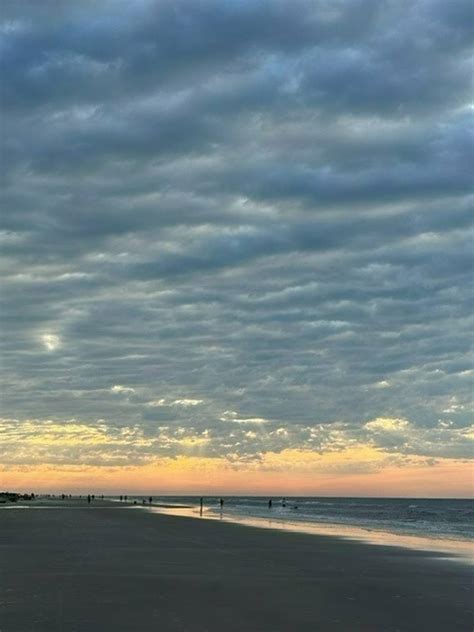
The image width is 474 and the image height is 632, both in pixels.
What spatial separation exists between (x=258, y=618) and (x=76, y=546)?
22.9 meters

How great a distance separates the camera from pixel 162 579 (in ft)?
80.4

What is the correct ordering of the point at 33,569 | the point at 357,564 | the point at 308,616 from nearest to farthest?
the point at 308,616
the point at 33,569
the point at 357,564

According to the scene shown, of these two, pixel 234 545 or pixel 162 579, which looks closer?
pixel 162 579

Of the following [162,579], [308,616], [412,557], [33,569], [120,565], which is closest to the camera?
[308,616]

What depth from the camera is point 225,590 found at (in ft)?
73.1

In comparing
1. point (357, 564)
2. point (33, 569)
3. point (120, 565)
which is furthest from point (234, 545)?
point (33, 569)

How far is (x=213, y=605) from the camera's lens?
1933 centimetres

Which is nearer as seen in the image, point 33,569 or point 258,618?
point 258,618

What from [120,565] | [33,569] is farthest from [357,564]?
[33,569]

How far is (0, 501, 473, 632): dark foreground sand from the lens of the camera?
17.0 meters

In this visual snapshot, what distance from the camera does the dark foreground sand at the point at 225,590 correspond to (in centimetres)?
1697

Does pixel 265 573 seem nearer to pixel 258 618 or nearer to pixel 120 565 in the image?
pixel 120 565

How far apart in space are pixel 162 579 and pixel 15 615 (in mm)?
8055

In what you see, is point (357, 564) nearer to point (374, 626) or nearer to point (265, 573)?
point (265, 573)
